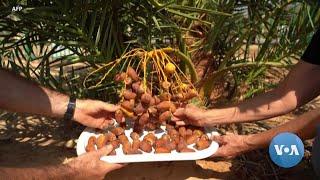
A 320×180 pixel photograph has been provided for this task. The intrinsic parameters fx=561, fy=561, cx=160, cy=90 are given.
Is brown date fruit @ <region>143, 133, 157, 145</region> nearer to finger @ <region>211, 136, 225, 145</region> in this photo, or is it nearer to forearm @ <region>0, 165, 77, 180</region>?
finger @ <region>211, 136, 225, 145</region>

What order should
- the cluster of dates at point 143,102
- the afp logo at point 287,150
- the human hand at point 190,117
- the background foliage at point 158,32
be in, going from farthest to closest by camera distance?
the background foliage at point 158,32 < the human hand at point 190,117 < the cluster of dates at point 143,102 < the afp logo at point 287,150

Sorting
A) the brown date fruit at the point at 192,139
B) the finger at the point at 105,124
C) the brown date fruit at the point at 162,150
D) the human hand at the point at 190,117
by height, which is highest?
the human hand at the point at 190,117

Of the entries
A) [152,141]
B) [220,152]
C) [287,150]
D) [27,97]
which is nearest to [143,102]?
[152,141]

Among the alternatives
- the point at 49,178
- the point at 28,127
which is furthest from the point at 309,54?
the point at 28,127

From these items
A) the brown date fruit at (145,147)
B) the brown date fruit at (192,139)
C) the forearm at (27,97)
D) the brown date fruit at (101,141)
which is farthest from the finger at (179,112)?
the forearm at (27,97)

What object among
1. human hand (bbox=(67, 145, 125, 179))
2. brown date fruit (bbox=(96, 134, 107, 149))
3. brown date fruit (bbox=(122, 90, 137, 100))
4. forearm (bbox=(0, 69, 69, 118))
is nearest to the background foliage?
forearm (bbox=(0, 69, 69, 118))

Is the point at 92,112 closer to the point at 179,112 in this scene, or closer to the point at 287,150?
the point at 179,112

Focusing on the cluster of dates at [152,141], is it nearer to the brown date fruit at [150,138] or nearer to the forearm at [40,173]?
the brown date fruit at [150,138]
